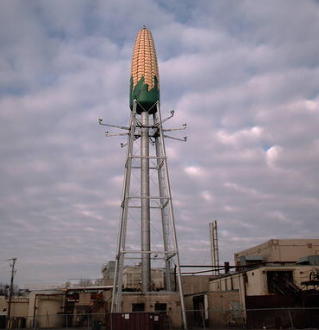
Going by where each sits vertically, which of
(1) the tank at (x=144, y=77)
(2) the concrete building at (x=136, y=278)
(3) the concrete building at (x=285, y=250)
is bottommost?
(2) the concrete building at (x=136, y=278)

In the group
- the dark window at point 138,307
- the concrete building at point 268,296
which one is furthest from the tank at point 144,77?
the concrete building at point 268,296

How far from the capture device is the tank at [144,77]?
48.0 m

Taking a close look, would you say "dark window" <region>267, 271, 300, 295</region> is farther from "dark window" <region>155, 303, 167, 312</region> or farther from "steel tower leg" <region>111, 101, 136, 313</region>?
"steel tower leg" <region>111, 101, 136, 313</region>

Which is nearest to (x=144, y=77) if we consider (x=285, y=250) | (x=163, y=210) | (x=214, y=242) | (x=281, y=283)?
(x=163, y=210)

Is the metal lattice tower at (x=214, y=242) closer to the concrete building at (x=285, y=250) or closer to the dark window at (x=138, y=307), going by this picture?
the concrete building at (x=285, y=250)

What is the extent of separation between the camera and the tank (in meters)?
48.0

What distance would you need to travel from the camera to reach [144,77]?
158ft

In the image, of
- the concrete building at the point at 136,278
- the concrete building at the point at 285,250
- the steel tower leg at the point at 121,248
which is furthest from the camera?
the concrete building at the point at 136,278

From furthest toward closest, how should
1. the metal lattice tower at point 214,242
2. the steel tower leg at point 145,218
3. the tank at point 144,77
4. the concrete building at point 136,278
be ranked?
1. the metal lattice tower at point 214,242
2. the concrete building at point 136,278
3. the tank at point 144,77
4. the steel tower leg at point 145,218

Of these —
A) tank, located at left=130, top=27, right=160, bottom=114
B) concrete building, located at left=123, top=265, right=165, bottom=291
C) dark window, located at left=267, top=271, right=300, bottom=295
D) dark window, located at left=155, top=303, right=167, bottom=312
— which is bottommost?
dark window, located at left=155, top=303, right=167, bottom=312

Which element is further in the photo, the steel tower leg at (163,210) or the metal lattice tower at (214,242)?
the metal lattice tower at (214,242)

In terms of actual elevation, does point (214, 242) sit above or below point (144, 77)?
below

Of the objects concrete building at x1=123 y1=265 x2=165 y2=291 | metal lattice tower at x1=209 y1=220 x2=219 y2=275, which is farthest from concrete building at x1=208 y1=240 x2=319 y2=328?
metal lattice tower at x1=209 y1=220 x2=219 y2=275

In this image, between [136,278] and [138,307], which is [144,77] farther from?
[136,278]
